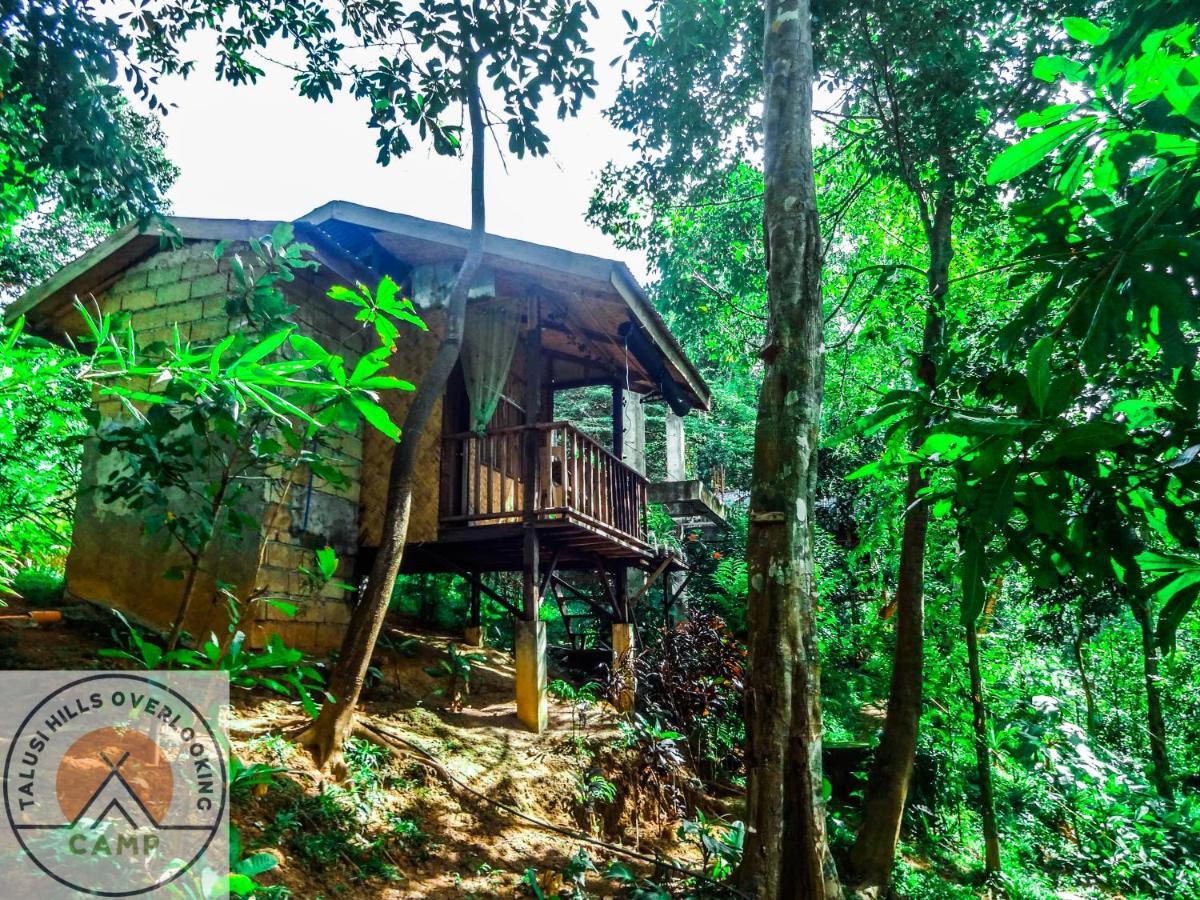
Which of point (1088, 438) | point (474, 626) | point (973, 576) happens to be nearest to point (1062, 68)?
point (1088, 438)

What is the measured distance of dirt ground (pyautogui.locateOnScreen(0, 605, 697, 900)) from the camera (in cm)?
410

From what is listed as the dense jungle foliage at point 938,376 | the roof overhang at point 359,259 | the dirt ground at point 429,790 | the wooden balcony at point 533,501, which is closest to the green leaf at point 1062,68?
the dense jungle foliage at point 938,376

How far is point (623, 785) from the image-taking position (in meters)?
6.19

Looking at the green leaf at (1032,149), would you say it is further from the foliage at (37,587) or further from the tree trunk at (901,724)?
the foliage at (37,587)

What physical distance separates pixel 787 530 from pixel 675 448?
10.8 metres

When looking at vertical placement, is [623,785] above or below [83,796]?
below

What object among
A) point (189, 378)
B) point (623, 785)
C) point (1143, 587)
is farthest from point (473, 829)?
point (1143, 587)

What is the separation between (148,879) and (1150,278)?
295cm

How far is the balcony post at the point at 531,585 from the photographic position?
702 centimetres

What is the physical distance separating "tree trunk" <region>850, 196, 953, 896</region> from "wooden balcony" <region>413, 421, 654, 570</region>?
10.6 feet

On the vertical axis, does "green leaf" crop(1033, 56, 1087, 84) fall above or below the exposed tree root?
above

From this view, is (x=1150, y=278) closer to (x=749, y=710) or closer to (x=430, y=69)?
(x=749, y=710)

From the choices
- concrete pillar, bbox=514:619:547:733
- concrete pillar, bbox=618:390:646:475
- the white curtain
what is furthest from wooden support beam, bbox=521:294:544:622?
concrete pillar, bbox=618:390:646:475

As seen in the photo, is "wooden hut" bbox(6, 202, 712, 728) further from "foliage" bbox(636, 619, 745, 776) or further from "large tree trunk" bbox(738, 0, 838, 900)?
"large tree trunk" bbox(738, 0, 838, 900)
